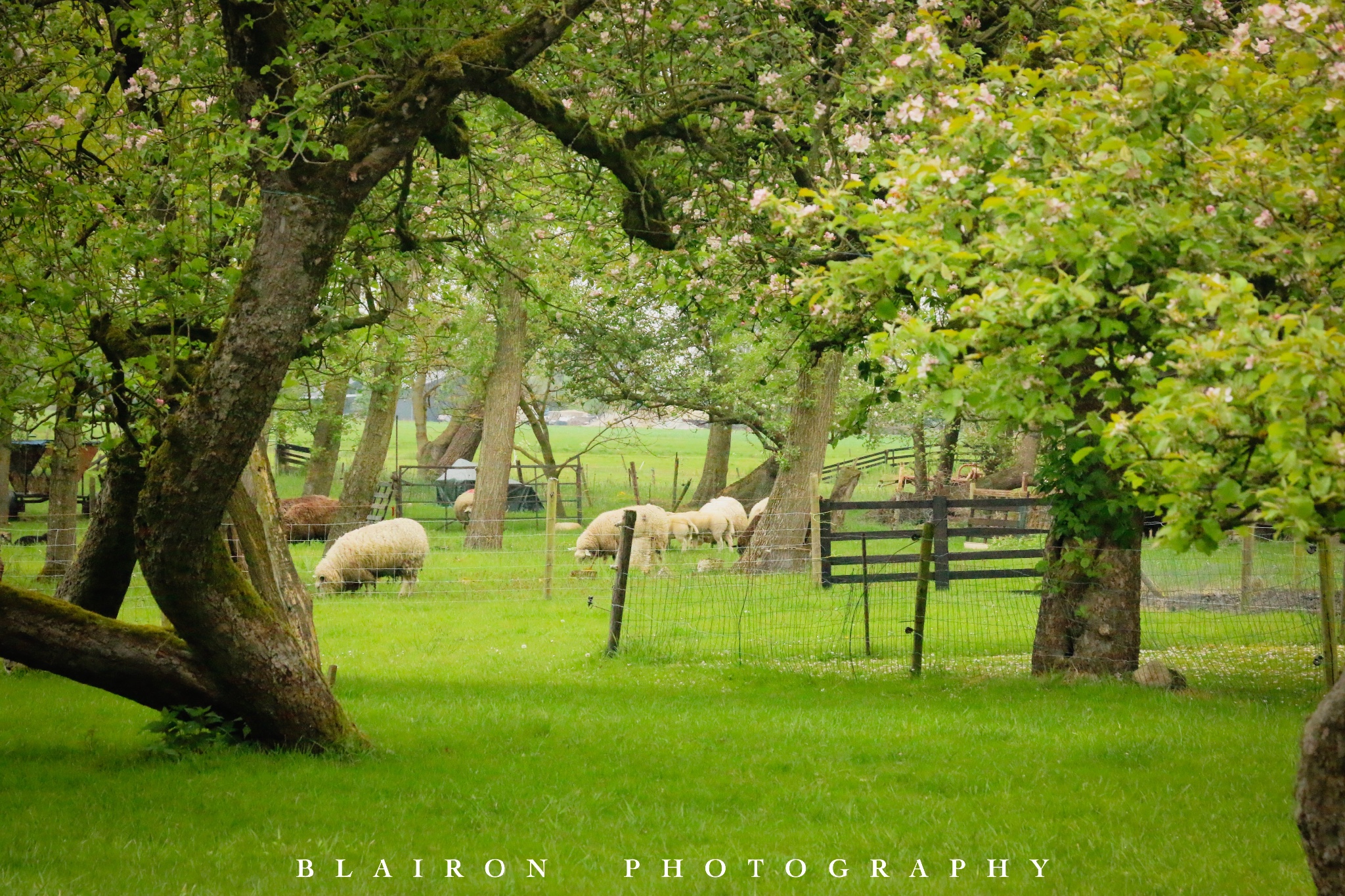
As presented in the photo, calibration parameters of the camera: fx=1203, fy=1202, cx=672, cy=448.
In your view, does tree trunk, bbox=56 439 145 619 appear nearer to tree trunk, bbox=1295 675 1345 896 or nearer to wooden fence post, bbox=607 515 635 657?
wooden fence post, bbox=607 515 635 657

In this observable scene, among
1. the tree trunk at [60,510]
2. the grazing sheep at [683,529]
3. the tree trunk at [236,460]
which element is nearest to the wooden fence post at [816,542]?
the grazing sheep at [683,529]

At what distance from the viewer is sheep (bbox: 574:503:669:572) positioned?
23.3m

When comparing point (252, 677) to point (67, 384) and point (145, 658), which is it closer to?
point (145, 658)

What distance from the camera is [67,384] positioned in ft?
27.4

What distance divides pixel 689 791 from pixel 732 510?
68.3 feet

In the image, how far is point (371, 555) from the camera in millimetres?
19344

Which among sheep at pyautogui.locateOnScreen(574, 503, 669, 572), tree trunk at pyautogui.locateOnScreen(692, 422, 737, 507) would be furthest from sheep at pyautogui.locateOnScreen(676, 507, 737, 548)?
tree trunk at pyautogui.locateOnScreen(692, 422, 737, 507)

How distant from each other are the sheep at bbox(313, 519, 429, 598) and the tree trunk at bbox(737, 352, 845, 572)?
5798 mm

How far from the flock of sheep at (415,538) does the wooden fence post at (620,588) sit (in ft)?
2.71

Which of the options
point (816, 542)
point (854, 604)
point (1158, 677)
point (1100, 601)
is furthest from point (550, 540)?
point (1158, 677)

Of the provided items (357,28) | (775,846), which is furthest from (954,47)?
(775,846)

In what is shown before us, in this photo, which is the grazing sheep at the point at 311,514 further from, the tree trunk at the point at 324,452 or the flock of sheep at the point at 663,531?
the flock of sheep at the point at 663,531

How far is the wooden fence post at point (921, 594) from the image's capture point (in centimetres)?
1184

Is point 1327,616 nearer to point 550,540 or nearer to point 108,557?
point 108,557
